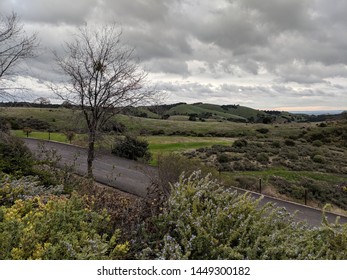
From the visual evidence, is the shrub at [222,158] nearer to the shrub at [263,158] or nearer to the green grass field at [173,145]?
the shrub at [263,158]

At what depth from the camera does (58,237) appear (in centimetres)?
362

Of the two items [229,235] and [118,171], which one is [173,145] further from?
[229,235]

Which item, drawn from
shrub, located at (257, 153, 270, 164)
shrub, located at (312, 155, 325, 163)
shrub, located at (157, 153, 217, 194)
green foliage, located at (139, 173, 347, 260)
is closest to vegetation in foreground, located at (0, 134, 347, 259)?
green foliage, located at (139, 173, 347, 260)

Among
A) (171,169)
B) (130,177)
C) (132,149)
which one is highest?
(171,169)

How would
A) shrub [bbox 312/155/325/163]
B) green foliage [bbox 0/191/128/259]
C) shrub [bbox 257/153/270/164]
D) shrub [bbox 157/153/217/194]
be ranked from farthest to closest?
shrub [bbox 312/155/325/163] < shrub [bbox 257/153/270/164] < shrub [bbox 157/153/217/194] < green foliage [bbox 0/191/128/259]

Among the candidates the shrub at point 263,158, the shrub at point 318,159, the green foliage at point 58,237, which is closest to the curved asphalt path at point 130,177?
the green foliage at point 58,237

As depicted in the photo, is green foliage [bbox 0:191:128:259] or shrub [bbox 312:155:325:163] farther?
shrub [bbox 312:155:325:163]

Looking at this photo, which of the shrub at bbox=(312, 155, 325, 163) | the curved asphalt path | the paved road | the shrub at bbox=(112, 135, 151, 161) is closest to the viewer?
the curved asphalt path

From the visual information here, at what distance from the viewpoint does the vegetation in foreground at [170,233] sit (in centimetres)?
341

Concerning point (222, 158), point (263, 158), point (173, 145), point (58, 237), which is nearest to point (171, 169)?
point (58, 237)

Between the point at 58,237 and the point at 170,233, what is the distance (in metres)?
1.40

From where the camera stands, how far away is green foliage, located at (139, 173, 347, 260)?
11.7 ft

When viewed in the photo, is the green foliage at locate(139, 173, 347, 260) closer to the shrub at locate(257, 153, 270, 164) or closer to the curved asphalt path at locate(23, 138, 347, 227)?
the curved asphalt path at locate(23, 138, 347, 227)

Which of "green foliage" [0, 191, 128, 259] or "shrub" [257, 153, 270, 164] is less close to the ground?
"green foliage" [0, 191, 128, 259]
